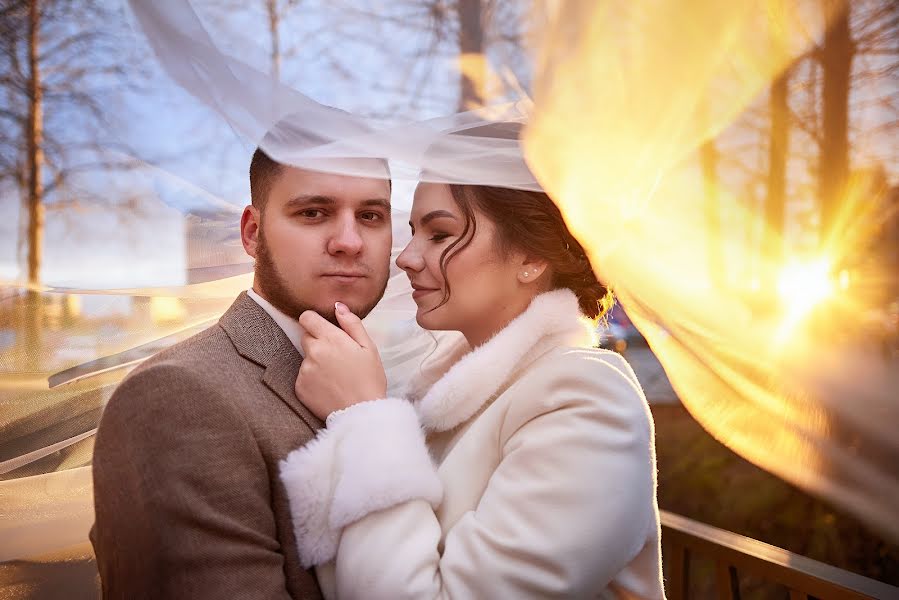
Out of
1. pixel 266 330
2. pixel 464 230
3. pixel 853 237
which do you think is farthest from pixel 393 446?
pixel 853 237

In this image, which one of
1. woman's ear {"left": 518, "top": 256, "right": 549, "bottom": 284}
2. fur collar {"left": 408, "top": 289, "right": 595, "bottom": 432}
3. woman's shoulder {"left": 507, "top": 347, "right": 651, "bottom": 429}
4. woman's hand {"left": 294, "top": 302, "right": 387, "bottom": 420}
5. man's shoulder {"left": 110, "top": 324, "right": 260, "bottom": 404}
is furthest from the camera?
woman's ear {"left": 518, "top": 256, "right": 549, "bottom": 284}

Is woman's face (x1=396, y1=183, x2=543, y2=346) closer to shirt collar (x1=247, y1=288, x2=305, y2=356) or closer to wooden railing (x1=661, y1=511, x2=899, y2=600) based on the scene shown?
shirt collar (x1=247, y1=288, x2=305, y2=356)

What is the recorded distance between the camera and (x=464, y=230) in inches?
75.9

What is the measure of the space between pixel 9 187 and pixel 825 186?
5.66ft

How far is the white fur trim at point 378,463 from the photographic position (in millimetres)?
1420

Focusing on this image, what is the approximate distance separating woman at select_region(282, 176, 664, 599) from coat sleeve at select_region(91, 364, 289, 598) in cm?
12

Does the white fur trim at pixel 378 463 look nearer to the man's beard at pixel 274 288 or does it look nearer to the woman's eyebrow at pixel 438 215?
the man's beard at pixel 274 288

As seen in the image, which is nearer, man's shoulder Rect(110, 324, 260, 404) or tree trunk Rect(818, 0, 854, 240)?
tree trunk Rect(818, 0, 854, 240)

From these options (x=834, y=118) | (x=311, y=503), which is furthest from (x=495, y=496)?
(x=834, y=118)

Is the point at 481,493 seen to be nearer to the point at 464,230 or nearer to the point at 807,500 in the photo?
the point at 464,230

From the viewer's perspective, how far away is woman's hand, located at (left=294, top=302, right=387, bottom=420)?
1641 millimetres

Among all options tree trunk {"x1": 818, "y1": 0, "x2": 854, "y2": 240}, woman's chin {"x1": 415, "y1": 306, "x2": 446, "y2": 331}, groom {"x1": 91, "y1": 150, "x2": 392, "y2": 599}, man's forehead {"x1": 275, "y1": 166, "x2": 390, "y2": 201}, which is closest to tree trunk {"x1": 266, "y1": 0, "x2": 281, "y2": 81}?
groom {"x1": 91, "y1": 150, "x2": 392, "y2": 599}

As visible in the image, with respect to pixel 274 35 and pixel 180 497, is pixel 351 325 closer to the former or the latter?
pixel 180 497

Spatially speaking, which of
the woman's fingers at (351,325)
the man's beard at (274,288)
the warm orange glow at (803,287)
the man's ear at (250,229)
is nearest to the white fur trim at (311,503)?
the woman's fingers at (351,325)
